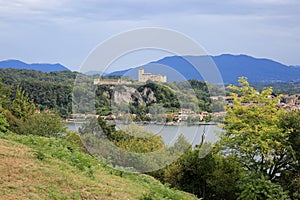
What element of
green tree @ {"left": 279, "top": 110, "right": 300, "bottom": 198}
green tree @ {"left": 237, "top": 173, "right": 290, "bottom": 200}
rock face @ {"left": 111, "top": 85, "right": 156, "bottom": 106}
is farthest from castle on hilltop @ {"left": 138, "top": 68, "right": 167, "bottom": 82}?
green tree @ {"left": 279, "top": 110, "right": 300, "bottom": 198}

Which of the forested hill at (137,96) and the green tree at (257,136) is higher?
the forested hill at (137,96)

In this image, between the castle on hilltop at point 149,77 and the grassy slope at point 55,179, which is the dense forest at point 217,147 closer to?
the castle on hilltop at point 149,77

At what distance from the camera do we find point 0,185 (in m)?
6.77

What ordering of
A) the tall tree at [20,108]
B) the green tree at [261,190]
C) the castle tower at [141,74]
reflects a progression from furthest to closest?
the tall tree at [20,108] < the green tree at [261,190] < the castle tower at [141,74]

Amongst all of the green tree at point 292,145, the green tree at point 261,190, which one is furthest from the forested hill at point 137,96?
the green tree at point 292,145

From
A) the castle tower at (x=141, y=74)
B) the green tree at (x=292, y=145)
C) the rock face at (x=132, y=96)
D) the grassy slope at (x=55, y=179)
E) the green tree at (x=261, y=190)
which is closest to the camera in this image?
the grassy slope at (x=55, y=179)

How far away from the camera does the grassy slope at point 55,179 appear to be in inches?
273

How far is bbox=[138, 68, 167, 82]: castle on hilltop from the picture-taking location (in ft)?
41.8

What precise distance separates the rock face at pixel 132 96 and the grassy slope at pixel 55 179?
9.08 feet

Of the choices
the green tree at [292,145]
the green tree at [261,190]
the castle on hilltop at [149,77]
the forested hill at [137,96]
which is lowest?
the green tree at [261,190]

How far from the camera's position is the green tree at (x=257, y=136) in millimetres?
18516

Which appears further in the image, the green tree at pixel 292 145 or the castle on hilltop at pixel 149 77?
the green tree at pixel 292 145

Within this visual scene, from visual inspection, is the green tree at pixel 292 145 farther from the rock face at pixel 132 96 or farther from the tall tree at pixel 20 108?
the tall tree at pixel 20 108

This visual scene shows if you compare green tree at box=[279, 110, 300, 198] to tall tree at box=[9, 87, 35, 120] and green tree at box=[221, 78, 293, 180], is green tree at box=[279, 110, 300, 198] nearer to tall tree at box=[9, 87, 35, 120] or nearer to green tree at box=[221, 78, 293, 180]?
green tree at box=[221, 78, 293, 180]
